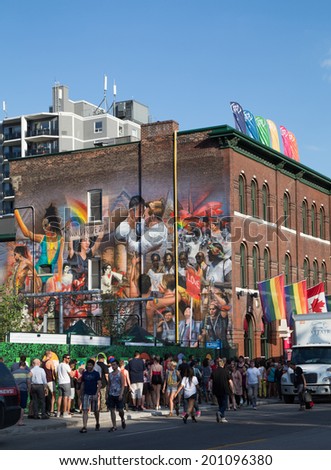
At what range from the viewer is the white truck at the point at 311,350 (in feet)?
118

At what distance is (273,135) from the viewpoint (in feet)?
184

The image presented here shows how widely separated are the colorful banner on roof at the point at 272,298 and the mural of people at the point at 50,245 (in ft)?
42.5

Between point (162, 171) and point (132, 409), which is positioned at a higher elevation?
point (162, 171)

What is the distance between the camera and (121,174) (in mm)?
53312

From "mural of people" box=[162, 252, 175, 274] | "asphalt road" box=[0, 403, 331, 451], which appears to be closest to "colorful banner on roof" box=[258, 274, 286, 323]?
"mural of people" box=[162, 252, 175, 274]

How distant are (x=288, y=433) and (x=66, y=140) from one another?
9287 cm

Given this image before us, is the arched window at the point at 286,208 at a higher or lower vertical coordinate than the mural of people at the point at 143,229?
higher

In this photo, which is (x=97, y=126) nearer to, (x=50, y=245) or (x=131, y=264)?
(x=50, y=245)

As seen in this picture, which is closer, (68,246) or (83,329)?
(83,329)

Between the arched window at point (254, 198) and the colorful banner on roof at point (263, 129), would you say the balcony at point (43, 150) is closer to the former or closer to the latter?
the colorful banner on roof at point (263, 129)

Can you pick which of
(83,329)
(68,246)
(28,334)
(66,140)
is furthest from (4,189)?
(28,334)

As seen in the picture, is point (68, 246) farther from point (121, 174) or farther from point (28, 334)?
point (28, 334)

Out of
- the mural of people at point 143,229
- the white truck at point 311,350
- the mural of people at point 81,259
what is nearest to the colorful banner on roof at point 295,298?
the mural of people at point 143,229

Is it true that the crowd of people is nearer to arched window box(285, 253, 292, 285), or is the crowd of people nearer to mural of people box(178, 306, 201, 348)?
mural of people box(178, 306, 201, 348)
